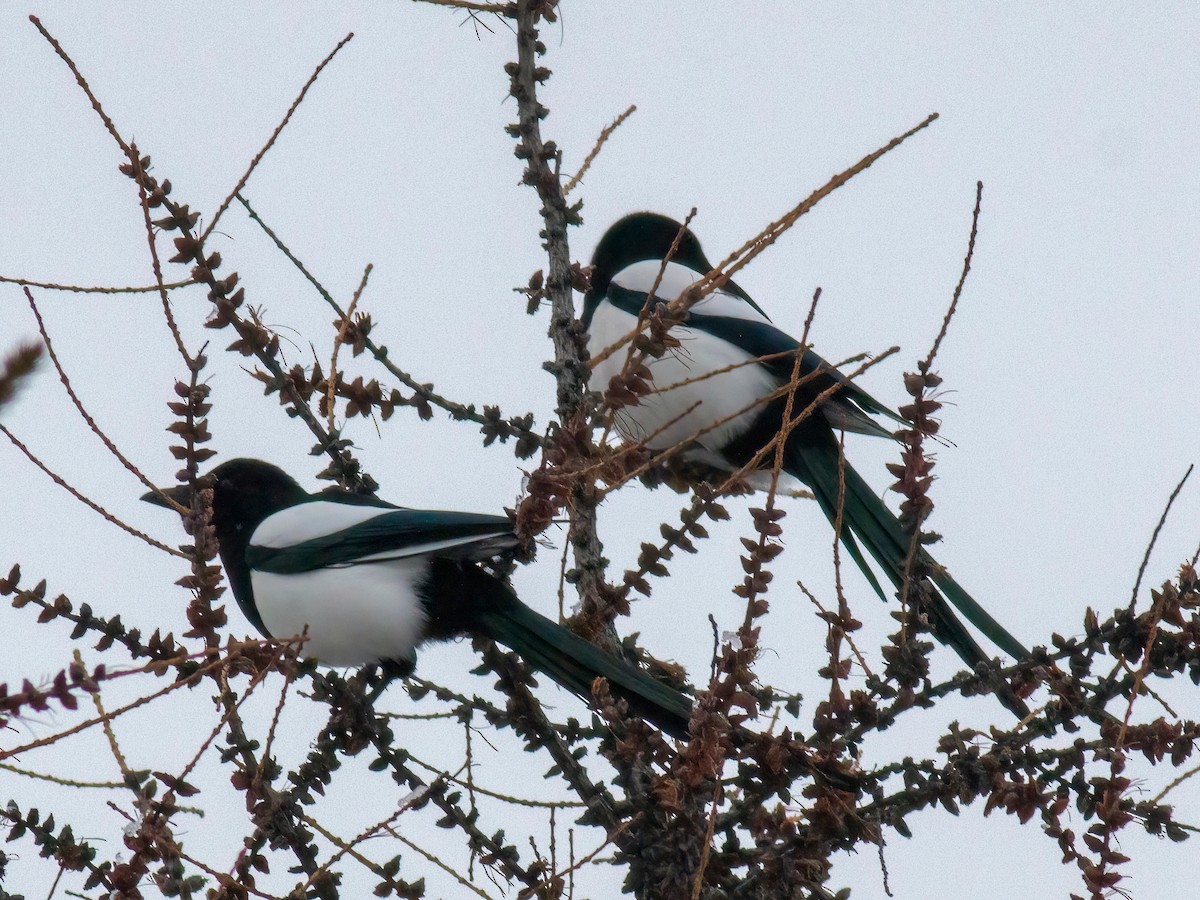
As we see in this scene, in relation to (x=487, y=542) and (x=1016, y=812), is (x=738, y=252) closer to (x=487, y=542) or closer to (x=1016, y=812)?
(x=1016, y=812)

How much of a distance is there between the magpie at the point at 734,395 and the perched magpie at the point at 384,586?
535 millimetres

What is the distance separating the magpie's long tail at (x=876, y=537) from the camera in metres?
2.54

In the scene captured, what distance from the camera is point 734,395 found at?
3.58 metres

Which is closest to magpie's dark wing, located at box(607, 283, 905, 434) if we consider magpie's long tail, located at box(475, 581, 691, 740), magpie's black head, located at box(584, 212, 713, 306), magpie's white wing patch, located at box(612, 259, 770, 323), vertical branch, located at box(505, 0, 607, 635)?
magpie's white wing patch, located at box(612, 259, 770, 323)

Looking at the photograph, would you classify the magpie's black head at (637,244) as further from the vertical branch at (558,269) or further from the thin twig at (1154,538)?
the thin twig at (1154,538)

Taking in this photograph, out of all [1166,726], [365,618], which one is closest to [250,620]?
[365,618]

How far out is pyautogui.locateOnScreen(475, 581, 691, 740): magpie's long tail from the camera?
7.76ft

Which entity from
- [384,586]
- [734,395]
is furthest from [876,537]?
[384,586]

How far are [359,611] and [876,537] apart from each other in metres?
1.04

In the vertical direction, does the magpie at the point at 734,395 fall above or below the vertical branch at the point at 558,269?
above

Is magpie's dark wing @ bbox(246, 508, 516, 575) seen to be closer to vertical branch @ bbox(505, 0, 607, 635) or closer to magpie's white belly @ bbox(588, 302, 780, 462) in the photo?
vertical branch @ bbox(505, 0, 607, 635)

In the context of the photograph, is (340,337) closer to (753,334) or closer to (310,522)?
(310,522)

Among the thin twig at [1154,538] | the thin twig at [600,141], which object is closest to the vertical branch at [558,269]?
the thin twig at [600,141]

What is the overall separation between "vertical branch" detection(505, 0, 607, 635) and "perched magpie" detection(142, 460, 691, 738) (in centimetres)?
11
